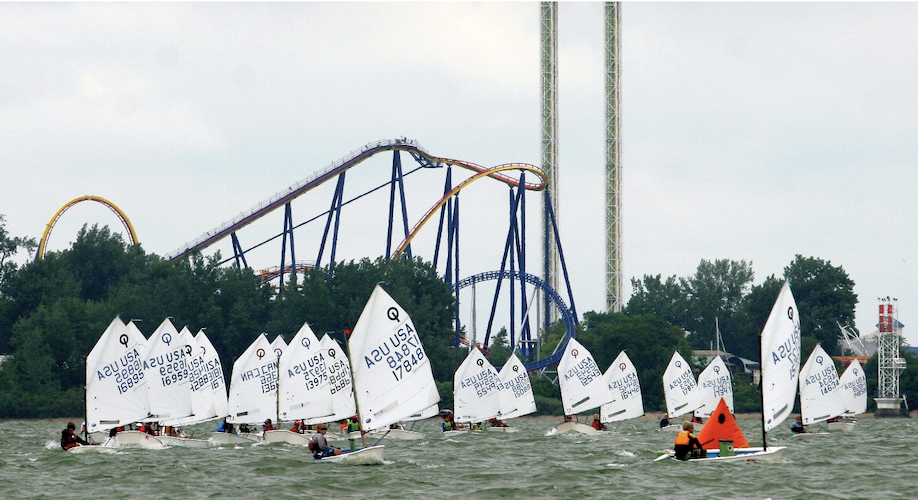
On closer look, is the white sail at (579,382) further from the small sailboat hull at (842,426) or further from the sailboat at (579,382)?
the small sailboat hull at (842,426)

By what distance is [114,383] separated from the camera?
44.9 m

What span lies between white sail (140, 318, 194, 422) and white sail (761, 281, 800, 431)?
965 inches

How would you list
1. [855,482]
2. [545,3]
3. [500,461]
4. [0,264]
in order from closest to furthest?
[855,482] → [500,461] → [0,264] → [545,3]

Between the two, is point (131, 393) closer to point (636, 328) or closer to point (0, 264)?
point (636, 328)

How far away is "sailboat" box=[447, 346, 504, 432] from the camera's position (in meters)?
59.8

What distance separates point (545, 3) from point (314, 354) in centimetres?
8852

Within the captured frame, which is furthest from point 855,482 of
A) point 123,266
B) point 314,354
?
point 123,266

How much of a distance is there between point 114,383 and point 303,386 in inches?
329

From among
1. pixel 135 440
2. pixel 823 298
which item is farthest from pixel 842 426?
pixel 823 298

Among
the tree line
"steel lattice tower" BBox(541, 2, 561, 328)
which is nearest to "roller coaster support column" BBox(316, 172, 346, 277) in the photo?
the tree line

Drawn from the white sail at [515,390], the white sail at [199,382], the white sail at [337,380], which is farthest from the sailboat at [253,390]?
the white sail at [515,390]

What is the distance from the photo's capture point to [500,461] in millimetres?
40969

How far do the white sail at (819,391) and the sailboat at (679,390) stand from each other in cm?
1070

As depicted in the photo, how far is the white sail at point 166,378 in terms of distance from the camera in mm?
47531
